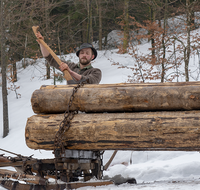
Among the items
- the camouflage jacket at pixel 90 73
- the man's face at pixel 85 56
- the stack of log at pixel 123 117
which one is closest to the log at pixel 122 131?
the stack of log at pixel 123 117

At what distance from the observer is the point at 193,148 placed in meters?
2.59

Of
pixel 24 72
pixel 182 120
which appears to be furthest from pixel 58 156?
pixel 24 72

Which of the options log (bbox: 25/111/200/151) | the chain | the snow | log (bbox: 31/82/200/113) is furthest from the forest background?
the chain

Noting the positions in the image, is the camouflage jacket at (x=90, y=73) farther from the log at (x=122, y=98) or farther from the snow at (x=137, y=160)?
the snow at (x=137, y=160)

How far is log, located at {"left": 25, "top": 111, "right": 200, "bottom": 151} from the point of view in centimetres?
243

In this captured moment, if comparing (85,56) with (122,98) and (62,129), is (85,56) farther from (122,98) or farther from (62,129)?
(62,129)

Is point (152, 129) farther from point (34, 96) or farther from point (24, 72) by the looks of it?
point (24, 72)

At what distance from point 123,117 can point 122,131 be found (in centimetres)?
17

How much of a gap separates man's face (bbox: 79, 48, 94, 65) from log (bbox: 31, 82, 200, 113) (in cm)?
128

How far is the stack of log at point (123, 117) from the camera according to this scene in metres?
2.45

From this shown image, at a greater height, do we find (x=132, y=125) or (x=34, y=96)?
(x=34, y=96)

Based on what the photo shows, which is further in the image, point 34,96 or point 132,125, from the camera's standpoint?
point 34,96

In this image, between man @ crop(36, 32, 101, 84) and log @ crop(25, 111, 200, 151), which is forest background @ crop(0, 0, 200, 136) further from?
log @ crop(25, 111, 200, 151)

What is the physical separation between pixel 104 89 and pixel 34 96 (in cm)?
89
